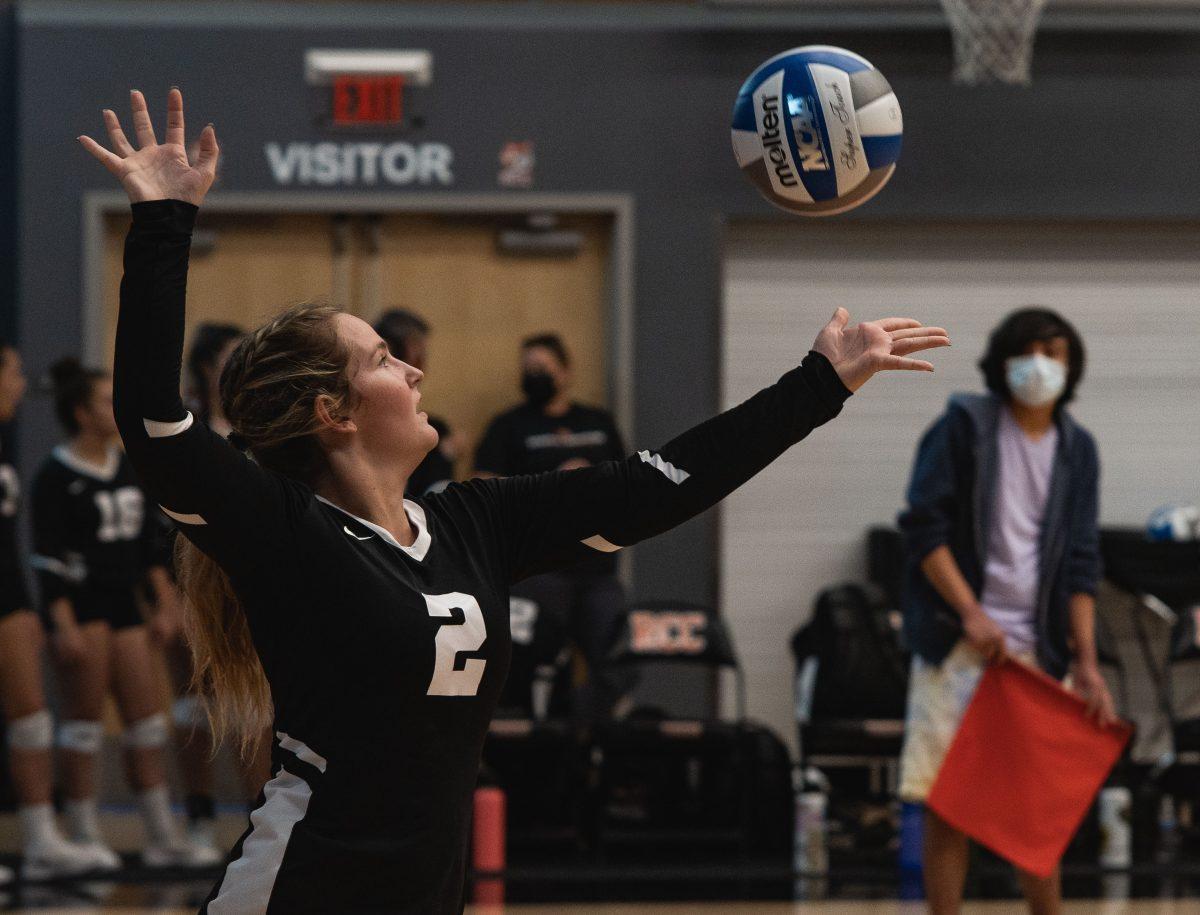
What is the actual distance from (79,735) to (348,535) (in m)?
4.60

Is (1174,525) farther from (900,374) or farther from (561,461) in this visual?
(561,461)

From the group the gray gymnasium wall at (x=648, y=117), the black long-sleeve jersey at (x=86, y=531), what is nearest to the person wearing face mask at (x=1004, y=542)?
the black long-sleeve jersey at (x=86, y=531)

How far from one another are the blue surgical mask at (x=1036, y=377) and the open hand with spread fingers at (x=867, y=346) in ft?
7.86

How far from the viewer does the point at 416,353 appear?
18.3 ft

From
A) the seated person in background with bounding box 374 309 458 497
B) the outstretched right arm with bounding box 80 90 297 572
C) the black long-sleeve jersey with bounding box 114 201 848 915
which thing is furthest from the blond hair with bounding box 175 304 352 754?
the seated person in background with bounding box 374 309 458 497

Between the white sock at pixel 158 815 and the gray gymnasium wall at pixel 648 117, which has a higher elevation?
the gray gymnasium wall at pixel 648 117

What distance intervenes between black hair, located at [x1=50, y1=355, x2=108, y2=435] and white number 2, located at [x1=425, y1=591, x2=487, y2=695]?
441cm

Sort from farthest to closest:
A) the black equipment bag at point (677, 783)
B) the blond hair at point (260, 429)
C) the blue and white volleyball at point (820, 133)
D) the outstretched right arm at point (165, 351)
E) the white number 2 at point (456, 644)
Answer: the black equipment bag at point (677, 783) → the blue and white volleyball at point (820, 133) → the blond hair at point (260, 429) → the white number 2 at point (456, 644) → the outstretched right arm at point (165, 351)

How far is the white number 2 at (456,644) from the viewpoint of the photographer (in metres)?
2.35

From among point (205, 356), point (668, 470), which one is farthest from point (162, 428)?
point (205, 356)

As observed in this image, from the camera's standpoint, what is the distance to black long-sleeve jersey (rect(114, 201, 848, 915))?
2.24 metres

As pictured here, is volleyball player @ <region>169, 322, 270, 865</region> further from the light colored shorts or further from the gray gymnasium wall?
the light colored shorts

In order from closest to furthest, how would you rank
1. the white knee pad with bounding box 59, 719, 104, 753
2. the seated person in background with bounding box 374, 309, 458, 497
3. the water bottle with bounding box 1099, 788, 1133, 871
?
→ the seated person in background with bounding box 374, 309, 458, 497, the white knee pad with bounding box 59, 719, 104, 753, the water bottle with bounding box 1099, 788, 1133, 871

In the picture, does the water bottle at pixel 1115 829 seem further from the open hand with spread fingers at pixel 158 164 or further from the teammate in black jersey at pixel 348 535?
the open hand with spread fingers at pixel 158 164
